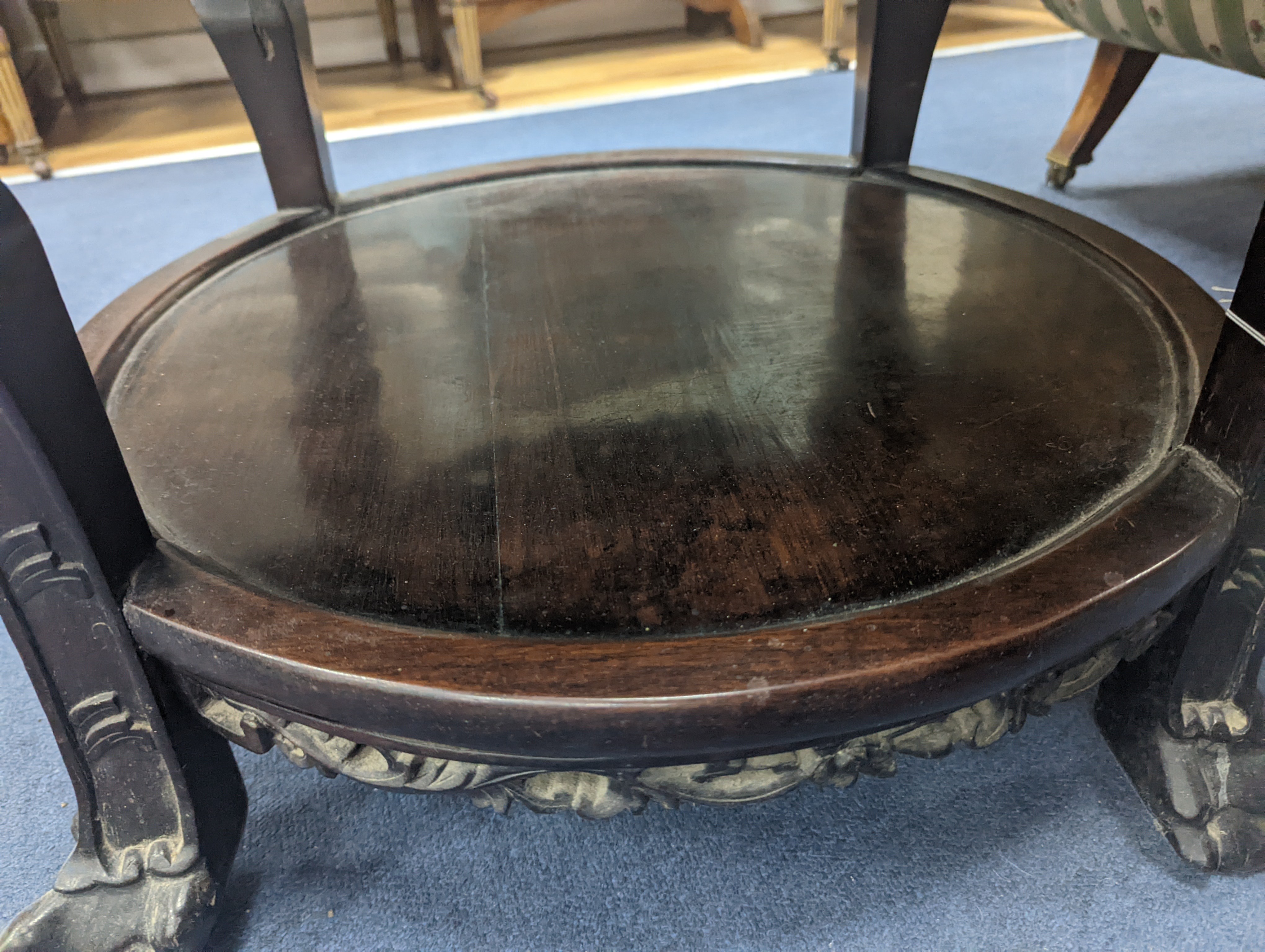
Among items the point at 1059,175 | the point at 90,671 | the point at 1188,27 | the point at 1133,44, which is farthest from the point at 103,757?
the point at 1059,175

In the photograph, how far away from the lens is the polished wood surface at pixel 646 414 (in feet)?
1.49

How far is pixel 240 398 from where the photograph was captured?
0.62 m

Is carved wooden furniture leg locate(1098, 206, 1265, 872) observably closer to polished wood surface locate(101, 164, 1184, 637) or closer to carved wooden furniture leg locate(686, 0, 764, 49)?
polished wood surface locate(101, 164, 1184, 637)

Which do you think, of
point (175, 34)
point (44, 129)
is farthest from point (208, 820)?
point (175, 34)

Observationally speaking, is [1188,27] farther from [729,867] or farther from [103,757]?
[103,757]

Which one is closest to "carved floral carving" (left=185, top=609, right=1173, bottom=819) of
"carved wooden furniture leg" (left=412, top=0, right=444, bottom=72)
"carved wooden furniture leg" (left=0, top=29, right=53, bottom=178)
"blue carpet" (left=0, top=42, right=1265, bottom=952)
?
"blue carpet" (left=0, top=42, right=1265, bottom=952)

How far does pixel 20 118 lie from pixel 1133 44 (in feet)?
7.02

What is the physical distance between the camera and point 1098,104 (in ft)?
5.00

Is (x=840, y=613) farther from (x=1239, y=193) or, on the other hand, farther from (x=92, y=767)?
(x=1239, y=193)

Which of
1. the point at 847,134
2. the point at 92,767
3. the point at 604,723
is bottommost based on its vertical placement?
the point at 847,134

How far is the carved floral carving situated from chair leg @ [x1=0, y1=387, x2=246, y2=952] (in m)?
0.04

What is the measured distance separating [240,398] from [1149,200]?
1523mm

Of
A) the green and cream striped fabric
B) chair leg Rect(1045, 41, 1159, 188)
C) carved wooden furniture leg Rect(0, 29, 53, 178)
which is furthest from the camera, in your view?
carved wooden furniture leg Rect(0, 29, 53, 178)

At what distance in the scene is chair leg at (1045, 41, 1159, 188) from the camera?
1.46 meters
